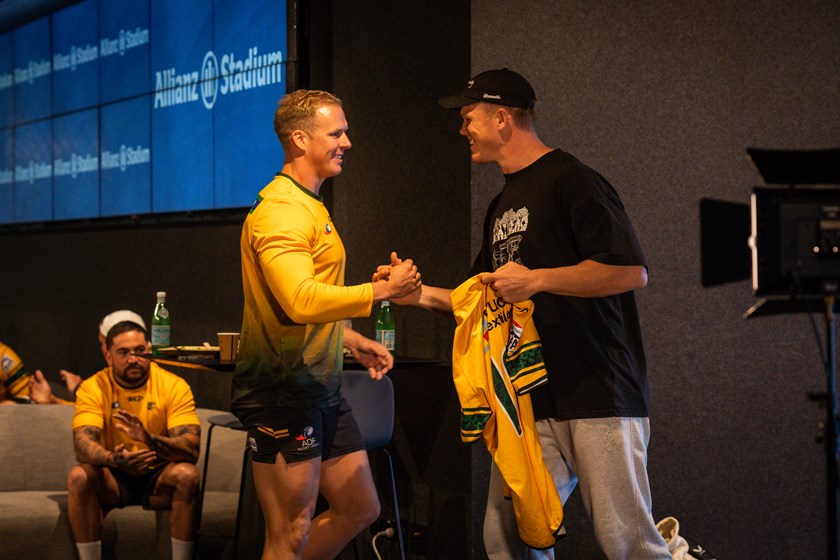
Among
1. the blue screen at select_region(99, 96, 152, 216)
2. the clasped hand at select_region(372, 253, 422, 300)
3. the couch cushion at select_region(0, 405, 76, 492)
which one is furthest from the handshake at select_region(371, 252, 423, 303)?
the blue screen at select_region(99, 96, 152, 216)

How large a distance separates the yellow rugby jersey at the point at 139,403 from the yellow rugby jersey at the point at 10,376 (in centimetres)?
177

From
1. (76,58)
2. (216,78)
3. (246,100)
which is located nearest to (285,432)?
(246,100)

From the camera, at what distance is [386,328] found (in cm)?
471

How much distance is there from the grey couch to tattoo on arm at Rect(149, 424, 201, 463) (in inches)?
9.1

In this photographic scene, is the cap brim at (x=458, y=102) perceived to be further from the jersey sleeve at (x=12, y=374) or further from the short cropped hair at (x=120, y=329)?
the jersey sleeve at (x=12, y=374)

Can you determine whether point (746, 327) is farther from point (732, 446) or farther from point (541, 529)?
point (541, 529)

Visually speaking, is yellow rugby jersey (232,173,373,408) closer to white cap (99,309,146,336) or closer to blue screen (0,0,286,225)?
white cap (99,309,146,336)

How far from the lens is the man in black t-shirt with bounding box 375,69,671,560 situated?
2.99 metres

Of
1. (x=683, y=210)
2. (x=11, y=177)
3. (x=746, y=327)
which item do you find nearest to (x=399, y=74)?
(x=683, y=210)

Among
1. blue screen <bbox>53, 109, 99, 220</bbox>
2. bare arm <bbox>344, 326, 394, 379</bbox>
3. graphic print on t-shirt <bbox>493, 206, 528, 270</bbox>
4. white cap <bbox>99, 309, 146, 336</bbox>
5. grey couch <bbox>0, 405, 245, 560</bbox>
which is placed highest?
blue screen <bbox>53, 109, 99, 220</bbox>

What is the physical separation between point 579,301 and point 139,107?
4138mm

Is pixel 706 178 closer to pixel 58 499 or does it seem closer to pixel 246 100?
pixel 246 100

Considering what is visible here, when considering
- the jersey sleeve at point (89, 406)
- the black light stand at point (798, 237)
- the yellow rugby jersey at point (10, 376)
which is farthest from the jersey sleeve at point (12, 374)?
the black light stand at point (798, 237)

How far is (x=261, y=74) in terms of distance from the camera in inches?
216
